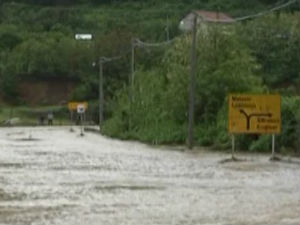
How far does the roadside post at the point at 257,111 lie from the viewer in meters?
34.1

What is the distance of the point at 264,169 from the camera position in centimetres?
2866

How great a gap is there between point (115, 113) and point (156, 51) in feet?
132

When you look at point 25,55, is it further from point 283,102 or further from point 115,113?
point 283,102

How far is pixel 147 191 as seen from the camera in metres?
21.1

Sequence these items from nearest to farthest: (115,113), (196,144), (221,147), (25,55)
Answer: (221,147) < (196,144) < (115,113) < (25,55)

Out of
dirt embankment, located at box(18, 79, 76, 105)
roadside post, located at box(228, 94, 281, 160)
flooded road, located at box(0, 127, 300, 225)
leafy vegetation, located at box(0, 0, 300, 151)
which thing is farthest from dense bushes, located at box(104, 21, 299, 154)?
dirt embankment, located at box(18, 79, 76, 105)

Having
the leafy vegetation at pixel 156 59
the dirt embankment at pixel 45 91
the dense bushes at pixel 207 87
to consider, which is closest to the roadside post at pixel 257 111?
the leafy vegetation at pixel 156 59

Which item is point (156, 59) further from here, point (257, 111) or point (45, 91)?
point (257, 111)

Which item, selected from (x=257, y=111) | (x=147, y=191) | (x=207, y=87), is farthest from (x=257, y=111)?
(x=207, y=87)

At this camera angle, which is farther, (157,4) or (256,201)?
(157,4)

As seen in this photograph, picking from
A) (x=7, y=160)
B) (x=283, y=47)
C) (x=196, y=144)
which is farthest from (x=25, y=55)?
(x=7, y=160)

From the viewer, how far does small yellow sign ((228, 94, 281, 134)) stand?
3409cm

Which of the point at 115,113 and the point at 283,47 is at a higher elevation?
the point at 283,47

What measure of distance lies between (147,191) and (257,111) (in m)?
13.8
